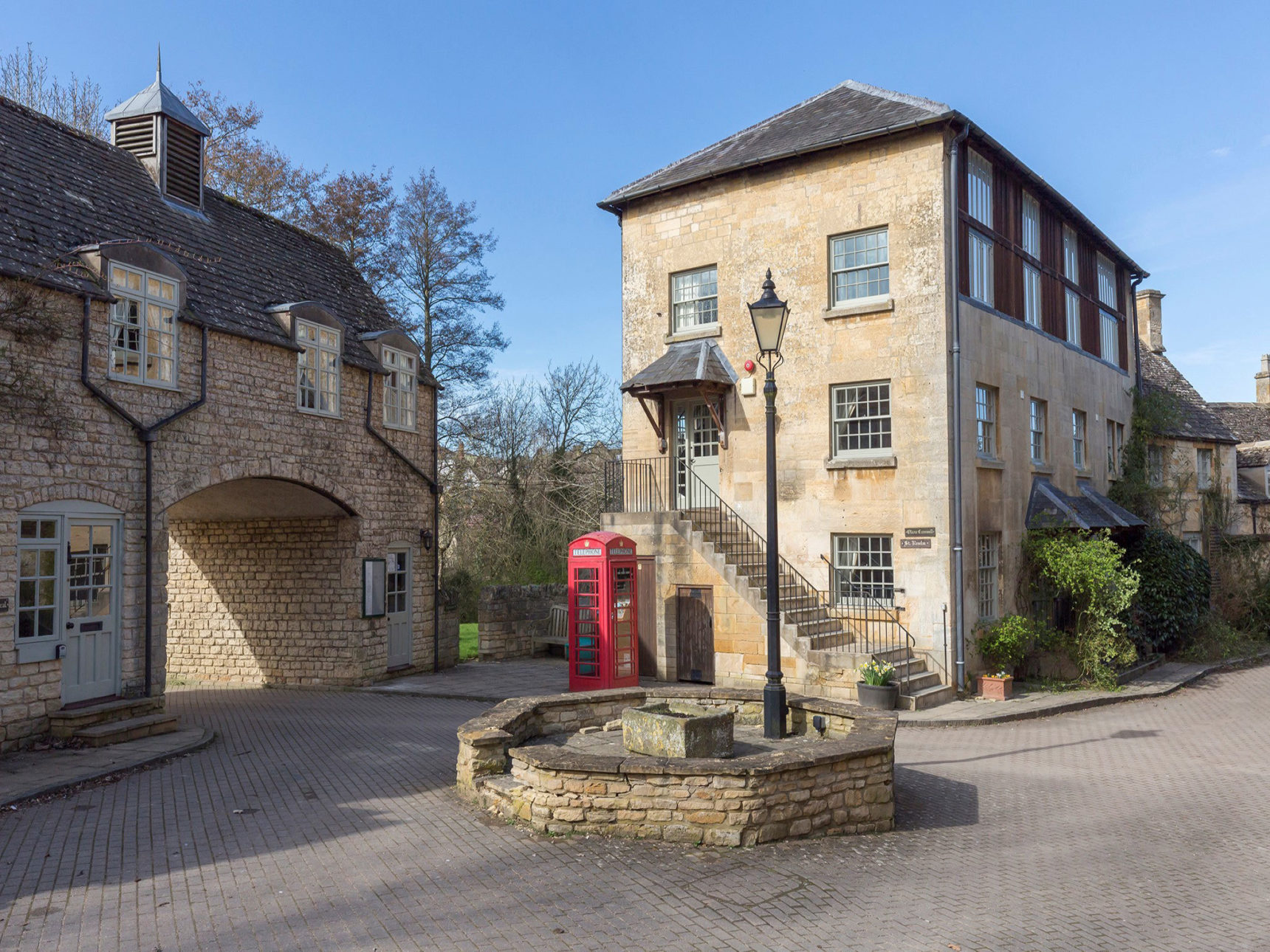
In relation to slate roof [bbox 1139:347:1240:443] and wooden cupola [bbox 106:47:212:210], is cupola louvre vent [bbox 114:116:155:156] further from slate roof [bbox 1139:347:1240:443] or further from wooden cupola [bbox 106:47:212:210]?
slate roof [bbox 1139:347:1240:443]

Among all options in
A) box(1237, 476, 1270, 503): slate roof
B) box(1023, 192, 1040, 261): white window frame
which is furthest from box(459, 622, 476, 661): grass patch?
box(1237, 476, 1270, 503): slate roof

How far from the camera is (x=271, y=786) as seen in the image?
993 centimetres

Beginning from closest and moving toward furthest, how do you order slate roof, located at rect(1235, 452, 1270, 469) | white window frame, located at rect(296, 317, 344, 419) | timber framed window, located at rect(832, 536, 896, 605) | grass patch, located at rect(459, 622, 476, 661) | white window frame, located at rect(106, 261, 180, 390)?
white window frame, located at rect(106, 261, 180, 390) → white window frame, located at rect(296, 317, 344, 419) → timber framed window, located at rect(832, 536, 896, 605) → grass patch, located at rect(459, 622, 476, 661) → slate roof, located at rect(1235, 452, 1270, 469)

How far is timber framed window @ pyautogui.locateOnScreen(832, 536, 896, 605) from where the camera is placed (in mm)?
16828

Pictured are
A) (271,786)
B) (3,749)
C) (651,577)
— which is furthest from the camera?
(651,577)

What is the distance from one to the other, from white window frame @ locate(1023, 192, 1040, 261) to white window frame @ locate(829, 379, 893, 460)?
17.5 feet

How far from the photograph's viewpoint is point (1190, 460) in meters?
26.8

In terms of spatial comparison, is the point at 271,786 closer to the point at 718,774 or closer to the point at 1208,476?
the point at 718,774

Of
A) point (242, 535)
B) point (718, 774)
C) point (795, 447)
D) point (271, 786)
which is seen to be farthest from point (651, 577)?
point (718, 774)

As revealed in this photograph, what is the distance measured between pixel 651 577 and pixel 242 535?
788cm

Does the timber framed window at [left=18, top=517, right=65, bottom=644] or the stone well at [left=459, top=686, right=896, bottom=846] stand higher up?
the timber framed window at [left=18, top=517, right=65, bottom=644]

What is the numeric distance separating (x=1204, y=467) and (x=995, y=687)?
1576cm

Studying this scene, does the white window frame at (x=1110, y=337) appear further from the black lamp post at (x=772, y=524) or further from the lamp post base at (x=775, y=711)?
the lamp post base at (x=775, y=711)

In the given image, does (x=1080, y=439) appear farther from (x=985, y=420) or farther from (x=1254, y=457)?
(x=1254, y=457)
